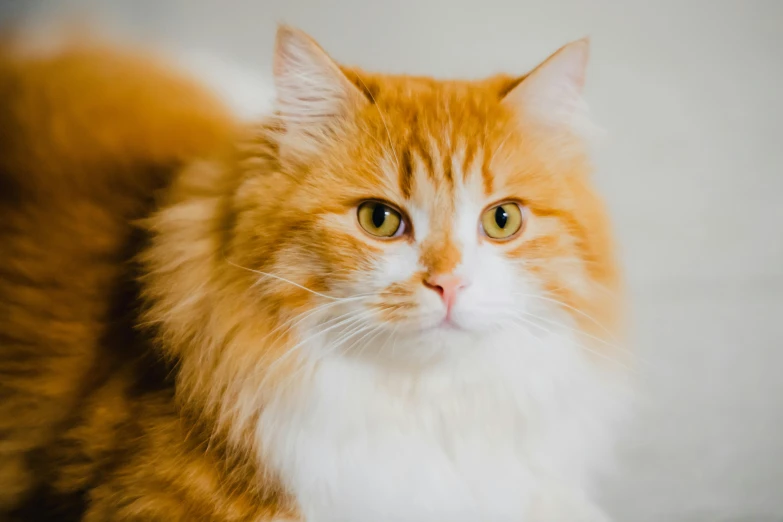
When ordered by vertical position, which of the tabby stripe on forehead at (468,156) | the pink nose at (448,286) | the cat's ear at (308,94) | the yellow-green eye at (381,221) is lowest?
the pink nose at (448,286)

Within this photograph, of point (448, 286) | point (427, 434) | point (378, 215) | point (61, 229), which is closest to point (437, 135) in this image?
point (378, 215)

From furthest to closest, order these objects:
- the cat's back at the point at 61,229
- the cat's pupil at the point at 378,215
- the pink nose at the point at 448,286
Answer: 1. the cat's back at the point at 61,229
2. the cat's pupil at the point at 378,215
3. the pink nose at the point at 448,286

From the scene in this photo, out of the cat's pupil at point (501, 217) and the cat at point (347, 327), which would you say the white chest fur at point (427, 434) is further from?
the cat's pupil at point (501, 217)

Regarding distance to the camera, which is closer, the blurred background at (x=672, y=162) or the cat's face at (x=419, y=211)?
the cat's face at (x=419, y=211)

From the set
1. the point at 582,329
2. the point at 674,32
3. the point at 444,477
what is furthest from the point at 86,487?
the point at 674,32

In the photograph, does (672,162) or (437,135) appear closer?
(437,135)

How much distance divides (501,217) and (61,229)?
80 centimetres

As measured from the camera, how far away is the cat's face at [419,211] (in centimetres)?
88

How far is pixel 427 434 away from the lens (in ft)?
3.24

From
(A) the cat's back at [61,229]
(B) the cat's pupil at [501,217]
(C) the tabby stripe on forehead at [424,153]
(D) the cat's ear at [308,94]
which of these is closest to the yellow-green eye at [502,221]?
(B) the cat's pupil at [501,217]

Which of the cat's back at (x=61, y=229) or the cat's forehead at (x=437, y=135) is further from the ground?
the cat's forehead at (x=437, y=135)

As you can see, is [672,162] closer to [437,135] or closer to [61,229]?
[437,135]

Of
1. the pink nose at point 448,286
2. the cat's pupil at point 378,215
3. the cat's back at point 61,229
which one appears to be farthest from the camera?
the cat's back at point 61,229

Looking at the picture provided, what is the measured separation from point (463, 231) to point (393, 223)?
111 mm
